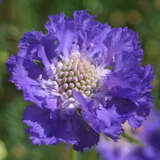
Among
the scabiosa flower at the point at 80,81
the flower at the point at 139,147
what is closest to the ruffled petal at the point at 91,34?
the scabiosa flower at the point at 80,81

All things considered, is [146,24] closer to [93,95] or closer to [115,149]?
[115,149]

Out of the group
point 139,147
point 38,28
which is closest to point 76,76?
point 139,147

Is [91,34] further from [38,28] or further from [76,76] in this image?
[38,28]

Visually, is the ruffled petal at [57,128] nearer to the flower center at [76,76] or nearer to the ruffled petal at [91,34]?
the flower center at [76,76]

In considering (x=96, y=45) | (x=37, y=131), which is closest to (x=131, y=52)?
(x=96, y=45)

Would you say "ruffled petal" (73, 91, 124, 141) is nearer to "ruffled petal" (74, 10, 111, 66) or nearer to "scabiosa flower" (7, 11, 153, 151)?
"scabiosa flower" (7, 11, 153, 151)

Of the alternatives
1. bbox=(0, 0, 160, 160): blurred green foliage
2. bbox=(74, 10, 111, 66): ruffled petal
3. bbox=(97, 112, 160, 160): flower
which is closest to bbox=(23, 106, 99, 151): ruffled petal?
bbox=(74, 10, 111, 66): ruffled petal

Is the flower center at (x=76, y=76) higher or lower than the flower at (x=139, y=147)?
higher
